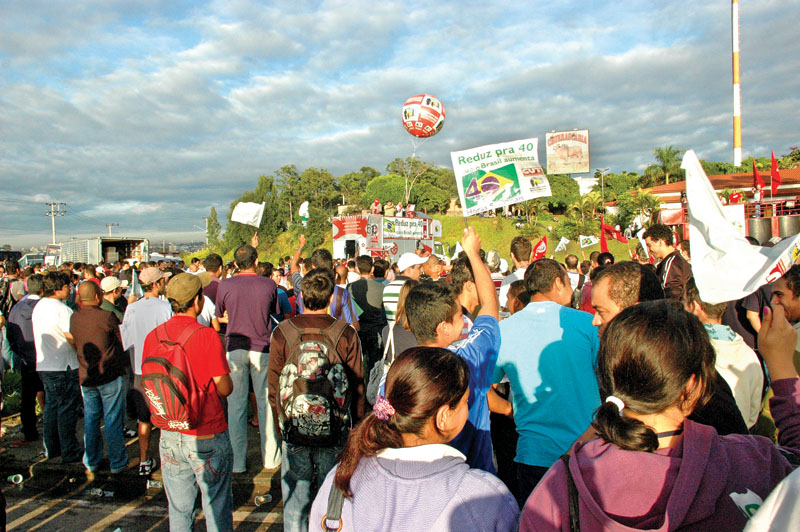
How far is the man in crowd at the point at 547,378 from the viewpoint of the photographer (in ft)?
8.91

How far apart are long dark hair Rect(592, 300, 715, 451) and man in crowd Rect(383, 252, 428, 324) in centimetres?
291

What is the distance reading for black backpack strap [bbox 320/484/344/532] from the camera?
1702 millimetres

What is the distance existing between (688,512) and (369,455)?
946 mm

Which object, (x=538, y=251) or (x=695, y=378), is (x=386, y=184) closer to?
(x=538, y=251)

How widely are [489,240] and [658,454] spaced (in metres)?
43.4

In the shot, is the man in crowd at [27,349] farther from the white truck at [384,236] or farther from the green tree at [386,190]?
the green tree at [386,190]

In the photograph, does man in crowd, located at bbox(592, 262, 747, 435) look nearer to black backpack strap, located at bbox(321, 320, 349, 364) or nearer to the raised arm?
the raised arm

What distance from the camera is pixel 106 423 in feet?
16.5

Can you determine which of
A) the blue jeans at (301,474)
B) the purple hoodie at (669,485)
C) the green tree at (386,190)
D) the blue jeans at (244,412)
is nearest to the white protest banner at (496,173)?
the blue jeans at (244,412)

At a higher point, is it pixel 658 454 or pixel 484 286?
pixel 484 286

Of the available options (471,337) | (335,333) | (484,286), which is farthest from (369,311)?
(471,337)

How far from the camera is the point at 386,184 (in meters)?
64.9

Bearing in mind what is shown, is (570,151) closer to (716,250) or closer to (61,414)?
(61,414)

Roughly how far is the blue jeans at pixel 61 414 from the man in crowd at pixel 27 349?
72cm
